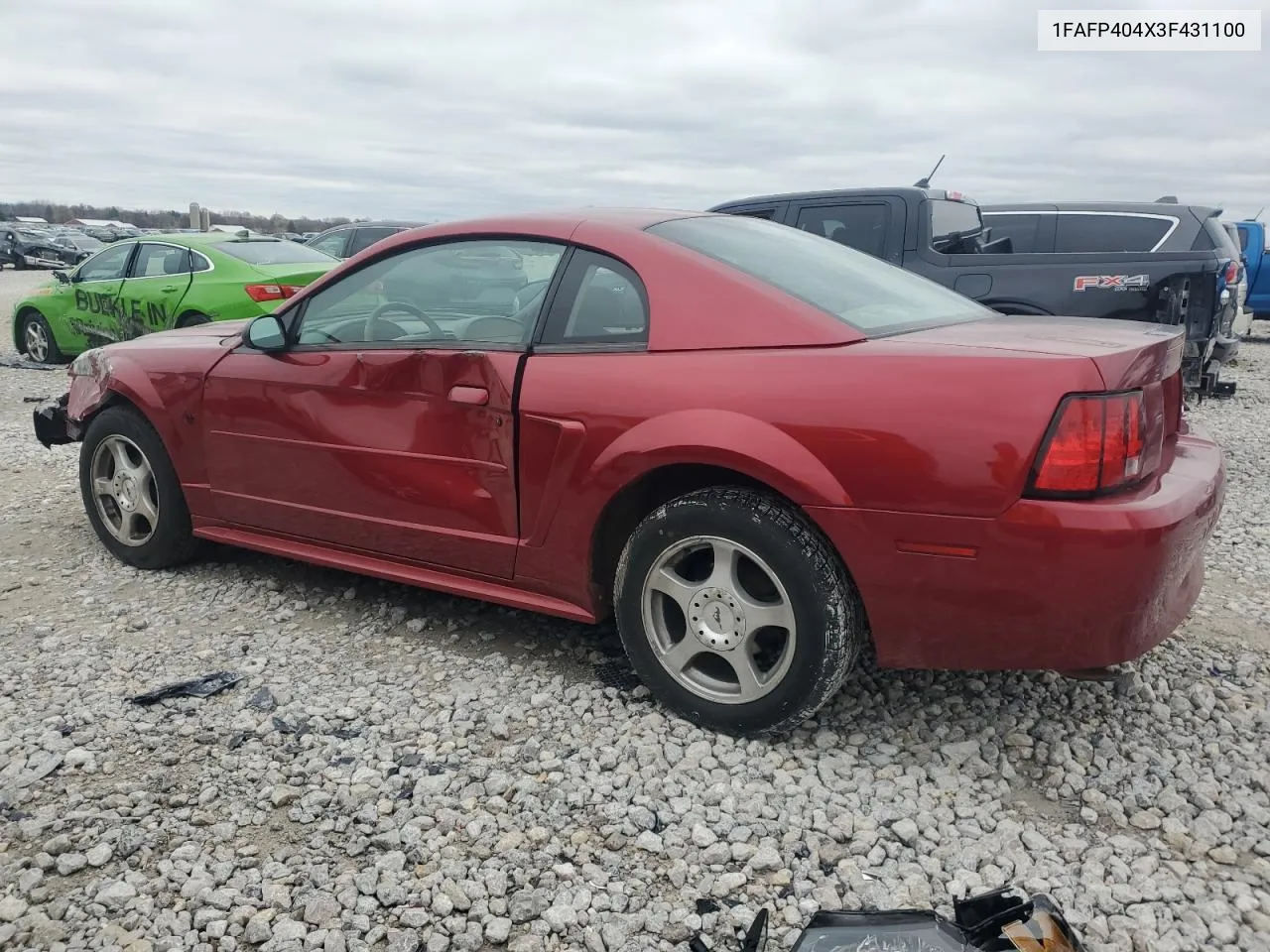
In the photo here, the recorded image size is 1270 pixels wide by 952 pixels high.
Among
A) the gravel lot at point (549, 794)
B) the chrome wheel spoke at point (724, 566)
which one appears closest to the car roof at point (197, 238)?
the gravel lot at point (549, 794)

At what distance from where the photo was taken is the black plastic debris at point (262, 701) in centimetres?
316

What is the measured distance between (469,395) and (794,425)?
44.1 inches

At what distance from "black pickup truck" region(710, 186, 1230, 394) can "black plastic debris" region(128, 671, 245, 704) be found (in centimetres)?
453

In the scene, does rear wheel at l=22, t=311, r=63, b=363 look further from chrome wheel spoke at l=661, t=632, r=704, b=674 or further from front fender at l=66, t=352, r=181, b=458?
chrome wheel spoke at l=661, t=632, r=704, b=674

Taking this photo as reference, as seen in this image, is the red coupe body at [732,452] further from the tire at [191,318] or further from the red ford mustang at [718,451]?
the tire at [191,318]

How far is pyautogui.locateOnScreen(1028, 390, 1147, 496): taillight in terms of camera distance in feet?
7.74

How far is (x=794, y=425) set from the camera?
2.63 meters

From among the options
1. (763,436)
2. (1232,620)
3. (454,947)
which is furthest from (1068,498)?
(1232,620)

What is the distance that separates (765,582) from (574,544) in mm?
607

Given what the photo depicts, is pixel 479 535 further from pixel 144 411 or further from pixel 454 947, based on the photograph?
pixel 144 411

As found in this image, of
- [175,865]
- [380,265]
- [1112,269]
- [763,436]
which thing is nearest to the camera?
[175,865]

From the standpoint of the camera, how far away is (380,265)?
368 centimetres

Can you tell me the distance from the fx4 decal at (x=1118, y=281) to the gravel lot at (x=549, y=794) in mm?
3863

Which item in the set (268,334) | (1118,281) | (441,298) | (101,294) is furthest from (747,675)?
(101,294)
